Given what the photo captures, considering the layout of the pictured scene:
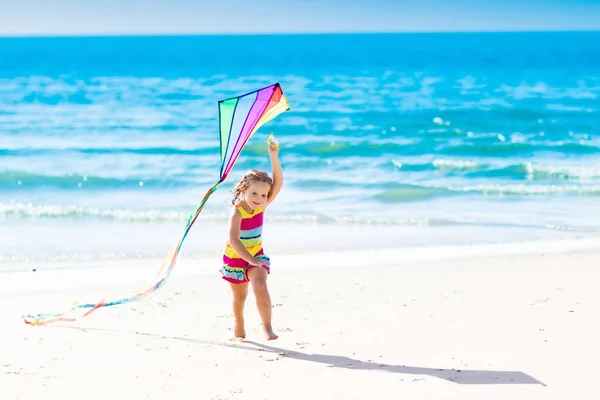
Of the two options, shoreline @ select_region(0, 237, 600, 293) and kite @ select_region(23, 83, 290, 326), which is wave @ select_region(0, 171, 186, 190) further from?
kite @ select_region(23, 83, 290, 326)

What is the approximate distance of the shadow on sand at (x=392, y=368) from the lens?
13.7ft

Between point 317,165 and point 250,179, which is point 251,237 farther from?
point 317,165

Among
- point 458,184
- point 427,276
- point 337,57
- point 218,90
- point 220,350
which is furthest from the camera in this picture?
point 337,57

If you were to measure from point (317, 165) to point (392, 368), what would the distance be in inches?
486

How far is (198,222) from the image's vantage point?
10.5 meters

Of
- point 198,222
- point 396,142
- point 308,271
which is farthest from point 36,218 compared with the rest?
point 396,142

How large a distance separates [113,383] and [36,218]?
7.29m

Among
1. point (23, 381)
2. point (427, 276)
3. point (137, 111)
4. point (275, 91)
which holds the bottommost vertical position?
point (23, 381)

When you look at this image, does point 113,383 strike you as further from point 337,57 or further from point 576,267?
point 337,57

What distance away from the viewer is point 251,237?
495 centimetres

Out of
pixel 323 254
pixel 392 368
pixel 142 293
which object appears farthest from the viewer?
pixel 323 254

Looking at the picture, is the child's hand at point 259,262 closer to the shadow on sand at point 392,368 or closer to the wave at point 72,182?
the shadow on sand at point 392,368

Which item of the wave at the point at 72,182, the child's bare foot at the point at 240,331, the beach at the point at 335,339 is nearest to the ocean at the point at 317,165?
the wave at the point at 72,182

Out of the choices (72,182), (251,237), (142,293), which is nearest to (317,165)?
(72,182)
